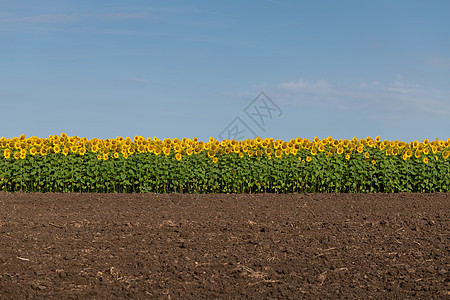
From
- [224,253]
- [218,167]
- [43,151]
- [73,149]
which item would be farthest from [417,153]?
[43,151]

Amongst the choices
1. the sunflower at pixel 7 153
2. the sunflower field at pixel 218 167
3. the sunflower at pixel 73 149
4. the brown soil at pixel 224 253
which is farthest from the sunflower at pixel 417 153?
the sunflower at pixel 7 153

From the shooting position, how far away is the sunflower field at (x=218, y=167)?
9.77m

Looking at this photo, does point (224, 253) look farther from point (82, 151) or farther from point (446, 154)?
point (446, 154)

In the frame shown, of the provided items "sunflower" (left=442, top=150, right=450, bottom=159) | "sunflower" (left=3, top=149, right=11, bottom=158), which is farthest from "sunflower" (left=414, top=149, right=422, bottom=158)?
"sunflower" (left=3, top=149, right=11, bottom=158)

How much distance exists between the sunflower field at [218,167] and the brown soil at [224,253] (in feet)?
7.10

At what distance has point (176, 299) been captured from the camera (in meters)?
4.17

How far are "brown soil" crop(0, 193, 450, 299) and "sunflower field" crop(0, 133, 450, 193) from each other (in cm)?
217

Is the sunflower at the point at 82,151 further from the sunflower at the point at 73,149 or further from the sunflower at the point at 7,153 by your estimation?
the sunflower at the point at 7,153

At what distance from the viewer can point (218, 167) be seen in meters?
9.83

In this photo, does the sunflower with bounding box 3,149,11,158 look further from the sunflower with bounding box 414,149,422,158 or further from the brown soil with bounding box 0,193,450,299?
the sunflower with bounding box 414,149,422,158

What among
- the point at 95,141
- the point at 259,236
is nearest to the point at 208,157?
the point at 95,141

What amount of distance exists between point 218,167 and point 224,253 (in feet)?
15.8

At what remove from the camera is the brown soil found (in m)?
4.40

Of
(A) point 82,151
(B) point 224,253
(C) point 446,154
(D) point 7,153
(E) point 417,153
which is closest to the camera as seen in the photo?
(B) point 224,253
